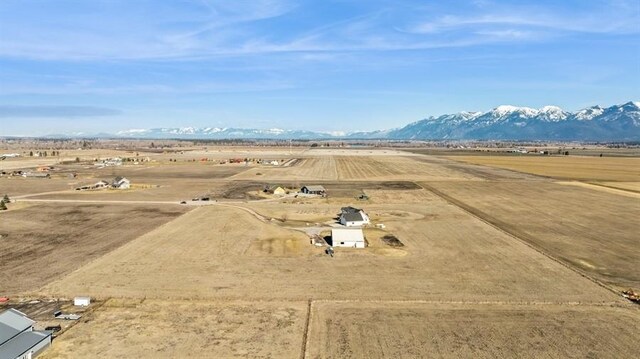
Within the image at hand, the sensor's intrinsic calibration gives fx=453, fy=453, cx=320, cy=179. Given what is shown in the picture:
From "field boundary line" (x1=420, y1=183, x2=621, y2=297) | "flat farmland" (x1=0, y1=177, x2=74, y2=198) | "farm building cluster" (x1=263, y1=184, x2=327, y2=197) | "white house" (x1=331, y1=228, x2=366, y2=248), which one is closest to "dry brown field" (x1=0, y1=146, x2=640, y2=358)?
"field boundary line" (x1=420, y1=183, x2=621, y2=297)

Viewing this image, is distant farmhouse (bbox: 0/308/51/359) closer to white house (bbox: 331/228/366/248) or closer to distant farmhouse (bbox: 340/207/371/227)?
white house (bbox: 331/228/366/248)

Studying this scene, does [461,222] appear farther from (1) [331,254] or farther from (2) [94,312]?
(2) [94,312]

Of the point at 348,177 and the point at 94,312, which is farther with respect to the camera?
the point at 348,177

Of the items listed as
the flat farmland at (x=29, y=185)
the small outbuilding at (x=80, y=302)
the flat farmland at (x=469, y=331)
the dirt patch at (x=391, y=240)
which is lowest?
the flat farmland at (x=469, y=331)

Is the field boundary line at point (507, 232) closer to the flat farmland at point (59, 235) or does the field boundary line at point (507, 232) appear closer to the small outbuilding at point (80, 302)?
the small outbuilding at point (80, 302)

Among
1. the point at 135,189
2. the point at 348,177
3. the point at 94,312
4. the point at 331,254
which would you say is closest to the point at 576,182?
the point at 348,177

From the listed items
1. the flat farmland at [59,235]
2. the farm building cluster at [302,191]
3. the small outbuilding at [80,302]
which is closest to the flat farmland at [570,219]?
the farm building cluster at [302,191]
